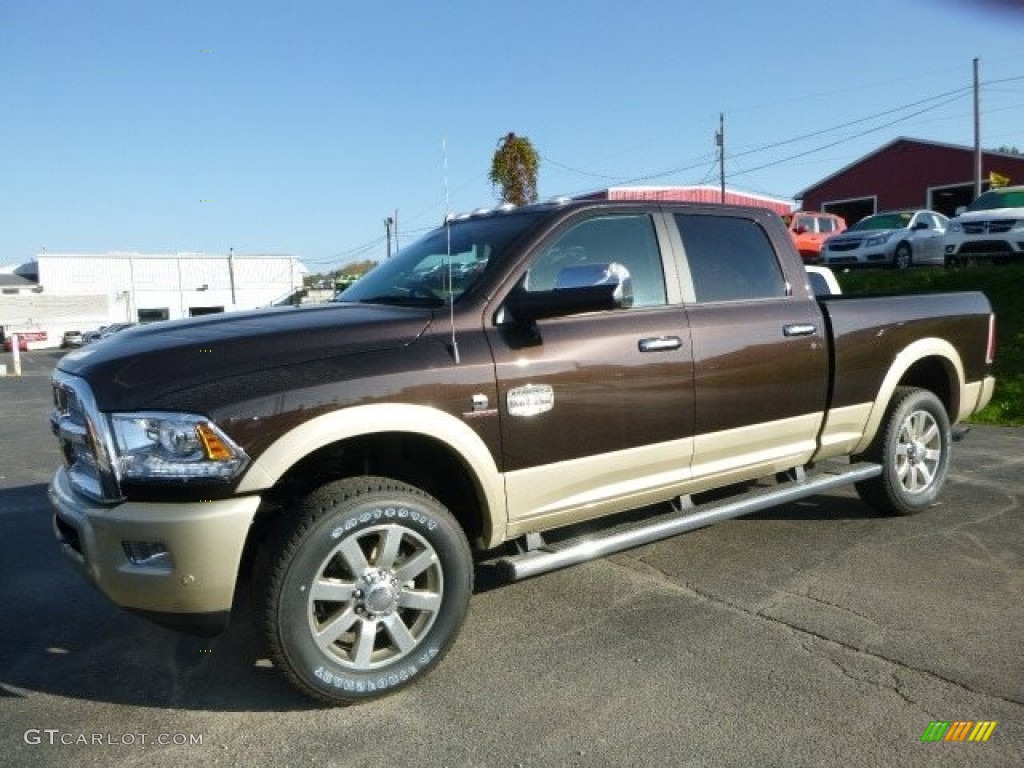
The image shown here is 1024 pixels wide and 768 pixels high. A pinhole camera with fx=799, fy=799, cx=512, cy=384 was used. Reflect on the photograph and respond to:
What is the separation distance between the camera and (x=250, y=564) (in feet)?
10.4

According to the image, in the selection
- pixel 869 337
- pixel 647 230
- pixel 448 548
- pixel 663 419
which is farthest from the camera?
pixel 869 337

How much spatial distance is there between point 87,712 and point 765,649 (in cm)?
266

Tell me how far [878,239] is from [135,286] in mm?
60441

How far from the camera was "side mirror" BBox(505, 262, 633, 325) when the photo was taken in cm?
327

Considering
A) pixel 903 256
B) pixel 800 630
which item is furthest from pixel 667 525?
pixel 903 256

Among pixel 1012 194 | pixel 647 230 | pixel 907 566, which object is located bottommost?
pixel 907 566

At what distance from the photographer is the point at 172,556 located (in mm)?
2688

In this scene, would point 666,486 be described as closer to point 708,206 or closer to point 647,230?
point 647,230

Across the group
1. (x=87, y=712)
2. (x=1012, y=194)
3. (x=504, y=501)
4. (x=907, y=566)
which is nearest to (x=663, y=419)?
(x=504, y=501)

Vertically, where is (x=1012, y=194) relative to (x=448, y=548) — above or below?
above

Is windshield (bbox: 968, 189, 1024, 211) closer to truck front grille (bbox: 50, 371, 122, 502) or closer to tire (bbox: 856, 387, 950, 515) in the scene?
tire (bbox: 856, 387, 950, 515)

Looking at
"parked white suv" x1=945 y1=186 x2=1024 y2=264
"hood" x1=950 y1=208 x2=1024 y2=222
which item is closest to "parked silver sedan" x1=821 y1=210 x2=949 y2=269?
"parked white suv" x1=945 y1=186 x2=1024 y2=264

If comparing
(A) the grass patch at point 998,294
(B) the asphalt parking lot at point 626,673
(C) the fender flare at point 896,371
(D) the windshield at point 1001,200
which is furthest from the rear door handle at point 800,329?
(D) the windshield at point 1001,200

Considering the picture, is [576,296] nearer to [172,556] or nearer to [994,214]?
[172,556]
